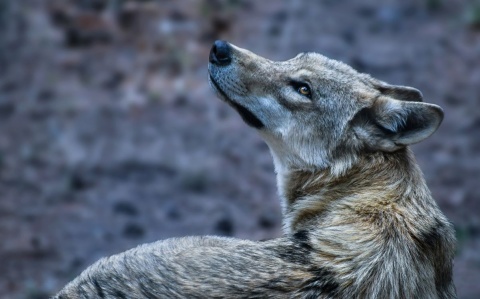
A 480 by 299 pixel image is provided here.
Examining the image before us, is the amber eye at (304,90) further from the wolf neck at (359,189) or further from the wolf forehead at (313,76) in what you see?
the wolf neck at (359,189)

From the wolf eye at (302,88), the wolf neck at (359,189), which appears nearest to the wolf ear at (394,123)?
the wolf neck at (359,189)

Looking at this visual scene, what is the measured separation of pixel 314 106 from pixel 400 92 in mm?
653

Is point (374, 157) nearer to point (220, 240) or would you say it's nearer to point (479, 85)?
point (220, 240)

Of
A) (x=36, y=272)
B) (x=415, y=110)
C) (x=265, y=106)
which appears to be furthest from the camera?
(x=36, y=272)

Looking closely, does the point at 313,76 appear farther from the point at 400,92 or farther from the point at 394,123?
the point at 394,123

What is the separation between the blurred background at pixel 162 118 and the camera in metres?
11.3

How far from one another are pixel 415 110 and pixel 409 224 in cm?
90

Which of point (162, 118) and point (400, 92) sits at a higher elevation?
point (162, 118)

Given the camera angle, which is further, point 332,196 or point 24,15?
point 24,15

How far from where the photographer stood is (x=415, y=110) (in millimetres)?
6305

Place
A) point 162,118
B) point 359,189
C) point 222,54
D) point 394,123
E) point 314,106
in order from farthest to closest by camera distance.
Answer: point 162,118 → point 222,54 → point 314,106 → point 394,123 → point 359,189

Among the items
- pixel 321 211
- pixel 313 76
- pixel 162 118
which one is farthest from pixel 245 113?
pixel 162 118

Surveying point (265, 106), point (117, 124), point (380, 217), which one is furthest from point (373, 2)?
point (380, 217)

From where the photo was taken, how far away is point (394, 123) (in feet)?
21.0
